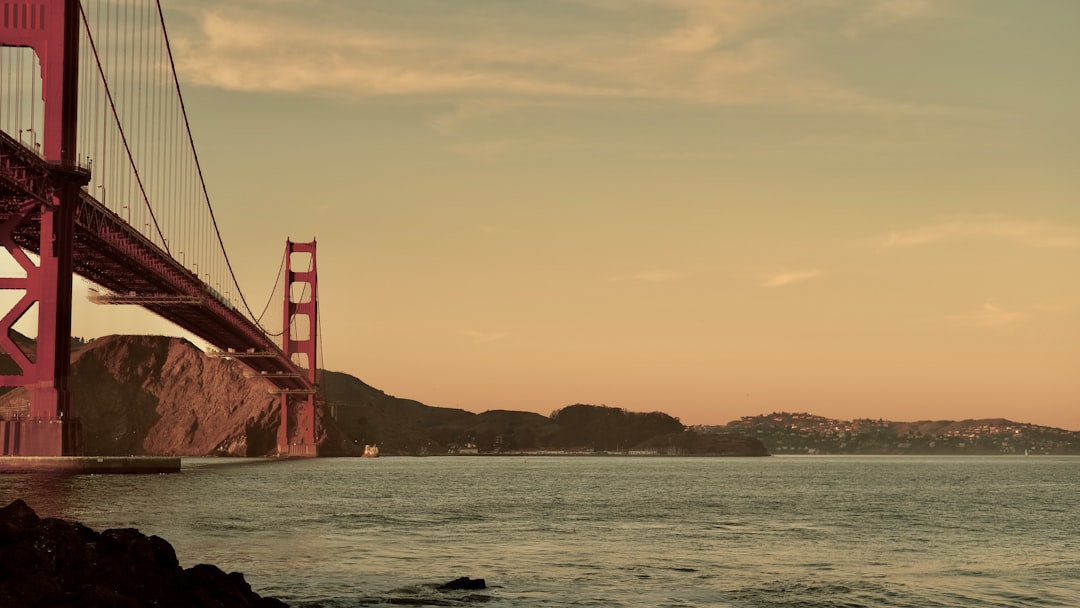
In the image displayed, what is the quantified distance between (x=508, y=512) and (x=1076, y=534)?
18.0 meters

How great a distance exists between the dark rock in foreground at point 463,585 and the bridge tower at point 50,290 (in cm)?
3329

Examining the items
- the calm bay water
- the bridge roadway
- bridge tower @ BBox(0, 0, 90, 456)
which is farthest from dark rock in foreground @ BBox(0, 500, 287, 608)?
bridge tower @ BBox(0, 0, 90, 456)

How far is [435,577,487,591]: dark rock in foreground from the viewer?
71.9ft

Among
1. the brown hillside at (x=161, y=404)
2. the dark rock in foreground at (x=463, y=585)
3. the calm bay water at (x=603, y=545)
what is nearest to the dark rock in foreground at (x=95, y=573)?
the calm bay water at (x=603, y=545)

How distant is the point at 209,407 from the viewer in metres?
191

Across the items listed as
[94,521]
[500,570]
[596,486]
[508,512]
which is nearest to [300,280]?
[596,486]

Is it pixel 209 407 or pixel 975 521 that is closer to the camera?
pixel 975 521

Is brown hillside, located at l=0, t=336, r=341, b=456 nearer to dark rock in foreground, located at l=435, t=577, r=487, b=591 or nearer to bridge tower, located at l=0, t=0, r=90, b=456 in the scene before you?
bridge tower, located at l=0, t=0, r=90, b=456

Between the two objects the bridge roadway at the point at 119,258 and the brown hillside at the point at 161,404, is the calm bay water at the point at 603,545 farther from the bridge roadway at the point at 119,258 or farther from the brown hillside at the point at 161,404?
the brown hillside at the point at 161,404

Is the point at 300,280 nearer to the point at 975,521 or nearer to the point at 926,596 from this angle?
the point at 975,521

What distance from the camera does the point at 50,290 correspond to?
50.9 m

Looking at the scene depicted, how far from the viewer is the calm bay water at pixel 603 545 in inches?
883

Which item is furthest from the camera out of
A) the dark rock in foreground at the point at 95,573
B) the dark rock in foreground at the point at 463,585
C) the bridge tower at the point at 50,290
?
the bridge tower at the point at 50,290

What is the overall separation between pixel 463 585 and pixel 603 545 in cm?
981
